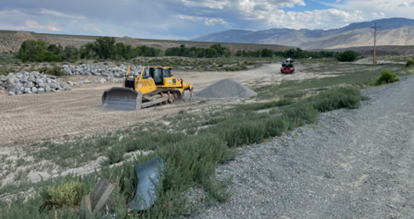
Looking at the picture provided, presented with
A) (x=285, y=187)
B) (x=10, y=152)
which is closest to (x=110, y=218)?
(x=285, y=187)

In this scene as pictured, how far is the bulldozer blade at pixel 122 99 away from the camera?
17.2 metres

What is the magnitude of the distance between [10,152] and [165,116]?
693 cm

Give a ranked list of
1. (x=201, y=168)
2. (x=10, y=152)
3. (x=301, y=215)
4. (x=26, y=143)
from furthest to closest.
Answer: (x=26, y=143) < (x=10, y=152) < (x=201, y=168) < (x=301, y=215)

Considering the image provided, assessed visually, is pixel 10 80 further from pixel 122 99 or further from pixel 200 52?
pixel 200 52

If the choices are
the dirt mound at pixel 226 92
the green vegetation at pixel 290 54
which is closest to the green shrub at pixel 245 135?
the dirt mound at pixel 226 92

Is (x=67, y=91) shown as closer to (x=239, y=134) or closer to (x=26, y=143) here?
(x=26, y=143)

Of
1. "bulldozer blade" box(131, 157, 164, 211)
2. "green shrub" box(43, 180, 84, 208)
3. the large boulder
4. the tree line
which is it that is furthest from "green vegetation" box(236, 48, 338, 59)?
"green shrub" box(43, 180, 84, 208)

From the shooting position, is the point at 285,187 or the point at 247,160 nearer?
the point at 285,187

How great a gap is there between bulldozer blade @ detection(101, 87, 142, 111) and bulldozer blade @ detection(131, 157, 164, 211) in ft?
42.9

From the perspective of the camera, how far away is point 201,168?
4.90 metres

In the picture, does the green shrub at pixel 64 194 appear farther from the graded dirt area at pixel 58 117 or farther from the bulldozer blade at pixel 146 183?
the graded dirt area at pixel 58 117

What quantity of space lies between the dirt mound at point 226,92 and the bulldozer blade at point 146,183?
1800 centimetres

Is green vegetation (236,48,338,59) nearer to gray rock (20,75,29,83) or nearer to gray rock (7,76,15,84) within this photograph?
gray rock (20,75,29,83)

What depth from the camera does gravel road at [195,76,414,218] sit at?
4414 millimetres
